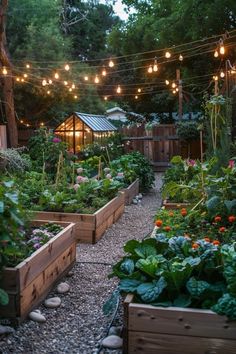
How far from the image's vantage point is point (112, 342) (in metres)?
2.93

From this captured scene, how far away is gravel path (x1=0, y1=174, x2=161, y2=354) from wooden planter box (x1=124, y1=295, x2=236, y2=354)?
28 cm

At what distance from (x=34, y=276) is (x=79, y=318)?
0.52 meters

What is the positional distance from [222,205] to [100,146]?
29.0 feet

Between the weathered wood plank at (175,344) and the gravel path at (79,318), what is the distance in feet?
0.82

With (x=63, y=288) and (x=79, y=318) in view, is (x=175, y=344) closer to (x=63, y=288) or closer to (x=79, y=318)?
(x=79, y=318)

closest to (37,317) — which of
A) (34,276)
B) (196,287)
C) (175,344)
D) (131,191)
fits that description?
(34,276)

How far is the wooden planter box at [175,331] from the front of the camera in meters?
2.54

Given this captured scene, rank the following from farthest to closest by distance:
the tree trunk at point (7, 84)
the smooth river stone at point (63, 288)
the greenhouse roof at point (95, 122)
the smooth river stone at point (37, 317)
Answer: the greenhouse roof at point (95, 122), the tree trunk at point (7, 84), the smooth river stone at point (63, 288), the smooth river stone at point (37, 317)

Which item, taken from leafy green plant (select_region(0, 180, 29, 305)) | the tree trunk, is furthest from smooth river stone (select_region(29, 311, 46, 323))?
the tree trunk

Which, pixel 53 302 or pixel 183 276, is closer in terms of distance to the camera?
pixel 183 276

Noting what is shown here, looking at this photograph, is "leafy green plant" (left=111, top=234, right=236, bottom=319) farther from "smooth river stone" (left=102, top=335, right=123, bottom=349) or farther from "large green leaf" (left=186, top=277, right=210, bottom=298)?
"smooth river stone" (left=102, top=335, right=123, bottom=349)

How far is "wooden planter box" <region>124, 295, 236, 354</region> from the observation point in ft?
8.32

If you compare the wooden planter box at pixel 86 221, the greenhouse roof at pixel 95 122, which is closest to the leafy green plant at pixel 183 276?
the wooden planter box at pixel 86 221

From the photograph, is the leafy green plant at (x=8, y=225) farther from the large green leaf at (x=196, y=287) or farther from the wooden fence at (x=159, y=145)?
the wooden fence at (x=159, y=145)
